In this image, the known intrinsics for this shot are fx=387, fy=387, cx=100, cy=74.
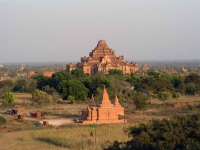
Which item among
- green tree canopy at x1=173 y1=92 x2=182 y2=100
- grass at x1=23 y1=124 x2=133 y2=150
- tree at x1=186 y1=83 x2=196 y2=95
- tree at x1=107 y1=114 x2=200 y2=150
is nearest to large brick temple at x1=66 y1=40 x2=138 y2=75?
tree at x1=186 y1=83 x2=196 y2=95

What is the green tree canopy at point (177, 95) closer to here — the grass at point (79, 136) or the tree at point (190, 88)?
the tree at point (190, 88)

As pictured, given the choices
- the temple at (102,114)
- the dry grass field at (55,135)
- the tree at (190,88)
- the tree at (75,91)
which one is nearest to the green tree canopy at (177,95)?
the tree at (190,88)

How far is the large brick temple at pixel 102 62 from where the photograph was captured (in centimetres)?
7550

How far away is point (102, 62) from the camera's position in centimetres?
7662

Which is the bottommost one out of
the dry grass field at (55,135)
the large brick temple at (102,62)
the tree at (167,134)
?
the dry grass field at (55,135)

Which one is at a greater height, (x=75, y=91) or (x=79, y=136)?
(x=75, y=91)

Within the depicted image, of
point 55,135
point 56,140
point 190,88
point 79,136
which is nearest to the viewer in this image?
point 56,140

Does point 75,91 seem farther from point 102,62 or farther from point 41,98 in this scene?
point 102,62

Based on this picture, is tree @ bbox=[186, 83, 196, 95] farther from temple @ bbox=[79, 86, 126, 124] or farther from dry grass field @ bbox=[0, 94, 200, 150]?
temple @ bbox=[79, 86, 126, 124]

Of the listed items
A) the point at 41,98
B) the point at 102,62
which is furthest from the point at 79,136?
the point at 102,62

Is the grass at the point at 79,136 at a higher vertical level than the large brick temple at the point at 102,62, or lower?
lower

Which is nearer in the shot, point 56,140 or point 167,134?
point 167,134

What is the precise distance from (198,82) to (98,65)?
817 inches

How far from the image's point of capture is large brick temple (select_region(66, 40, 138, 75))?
75.5 metres
